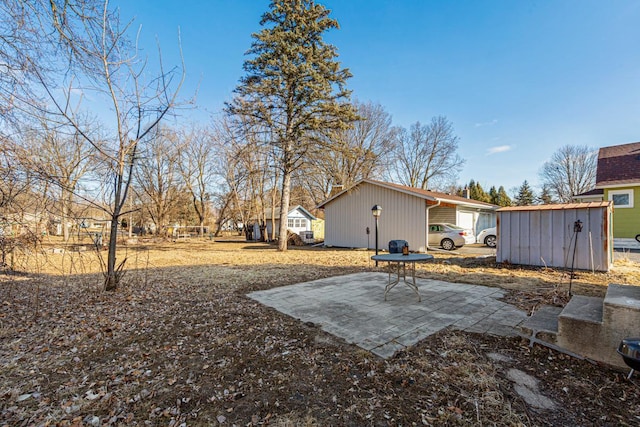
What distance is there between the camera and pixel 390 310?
3943 mm

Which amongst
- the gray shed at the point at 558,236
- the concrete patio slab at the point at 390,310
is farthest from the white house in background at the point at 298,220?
the concrete patio slab at the point at 390,310

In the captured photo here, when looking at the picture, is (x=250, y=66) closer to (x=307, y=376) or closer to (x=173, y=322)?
(x=173, y=322)

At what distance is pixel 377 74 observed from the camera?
14430mm

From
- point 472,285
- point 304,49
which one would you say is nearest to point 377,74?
point 304,49

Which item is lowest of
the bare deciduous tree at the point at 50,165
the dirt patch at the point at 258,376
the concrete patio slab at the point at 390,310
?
the dirt patch at the point at 258,376

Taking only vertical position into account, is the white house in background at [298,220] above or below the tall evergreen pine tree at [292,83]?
below

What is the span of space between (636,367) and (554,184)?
1478 inches

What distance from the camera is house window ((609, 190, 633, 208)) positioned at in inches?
504

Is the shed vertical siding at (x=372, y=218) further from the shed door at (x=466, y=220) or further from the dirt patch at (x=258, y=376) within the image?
the dirt patch at (x=258, y=376)

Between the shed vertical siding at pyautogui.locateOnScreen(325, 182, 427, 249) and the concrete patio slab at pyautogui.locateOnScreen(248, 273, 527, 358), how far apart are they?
677 cm

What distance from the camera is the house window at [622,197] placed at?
12789mm

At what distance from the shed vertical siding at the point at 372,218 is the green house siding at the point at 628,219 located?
32.1ft

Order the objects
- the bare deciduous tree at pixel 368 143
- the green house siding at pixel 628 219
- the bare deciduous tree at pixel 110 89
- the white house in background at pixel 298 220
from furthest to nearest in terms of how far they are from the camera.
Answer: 1. the bare deciduous tree at pixel 368 143
2. the white house in background at pixel 298 220
3. the green house siding at pixel 628 219
4. the bare deciduous tree at pixel 110 89

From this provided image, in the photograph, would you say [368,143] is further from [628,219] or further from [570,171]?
[570,171]
